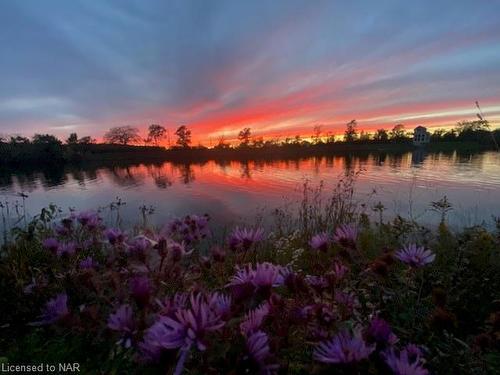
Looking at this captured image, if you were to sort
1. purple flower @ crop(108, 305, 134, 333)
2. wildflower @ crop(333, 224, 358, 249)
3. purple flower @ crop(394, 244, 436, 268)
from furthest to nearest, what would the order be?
1. wildflower @ crop(333, 224, 358, 249)
2. purple flower @ crop(394, 244, 436, 268)
3. purple flower @ crop(108, 305, 134, 333)

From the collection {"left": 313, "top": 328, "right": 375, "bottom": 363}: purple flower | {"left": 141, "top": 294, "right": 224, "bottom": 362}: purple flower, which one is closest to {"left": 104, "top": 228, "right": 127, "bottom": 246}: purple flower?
{"left": 141, "top": 294, "right": 224, "bottom": 362}: purple flower

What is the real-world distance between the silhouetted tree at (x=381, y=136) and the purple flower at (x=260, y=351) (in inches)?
3295

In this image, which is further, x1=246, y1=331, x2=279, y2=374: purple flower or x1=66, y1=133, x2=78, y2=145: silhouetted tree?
x1=66, y1=133, x2=78, y2=145: silhouetted tree

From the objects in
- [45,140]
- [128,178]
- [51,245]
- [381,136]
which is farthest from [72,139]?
[51,245]

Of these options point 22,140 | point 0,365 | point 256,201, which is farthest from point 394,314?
point 22,140

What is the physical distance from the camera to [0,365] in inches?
47.9

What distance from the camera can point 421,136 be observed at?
70.9 metres

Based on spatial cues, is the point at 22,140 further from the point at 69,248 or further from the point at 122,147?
the point at 69,248

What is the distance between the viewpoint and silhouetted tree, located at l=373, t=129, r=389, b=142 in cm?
7800

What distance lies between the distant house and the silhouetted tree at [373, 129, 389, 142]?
7.30m

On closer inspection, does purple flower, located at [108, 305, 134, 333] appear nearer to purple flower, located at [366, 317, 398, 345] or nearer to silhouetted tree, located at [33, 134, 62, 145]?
purple flower, located at [366, 317, 398, 345]

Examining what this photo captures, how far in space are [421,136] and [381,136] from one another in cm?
1163

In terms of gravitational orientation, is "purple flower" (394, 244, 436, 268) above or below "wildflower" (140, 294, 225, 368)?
below

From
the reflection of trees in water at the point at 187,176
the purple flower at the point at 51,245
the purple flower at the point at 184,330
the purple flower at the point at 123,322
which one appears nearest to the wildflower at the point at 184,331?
the purple flower at the point at 184,330
